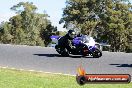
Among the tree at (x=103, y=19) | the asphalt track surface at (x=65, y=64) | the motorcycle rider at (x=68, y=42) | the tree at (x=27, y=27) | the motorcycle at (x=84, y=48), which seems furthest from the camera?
the tree at (x=27, y=27)

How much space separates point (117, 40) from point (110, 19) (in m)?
4.56

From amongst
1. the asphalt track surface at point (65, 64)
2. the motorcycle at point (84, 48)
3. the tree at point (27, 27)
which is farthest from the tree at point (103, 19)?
the asphalt track surface at point (65, 64)

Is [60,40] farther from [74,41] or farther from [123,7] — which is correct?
[123,7]

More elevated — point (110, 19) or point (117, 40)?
point (110, 19)

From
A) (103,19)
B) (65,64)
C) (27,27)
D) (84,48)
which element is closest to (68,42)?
(84,48)

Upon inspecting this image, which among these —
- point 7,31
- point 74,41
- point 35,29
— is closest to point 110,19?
point 35,29

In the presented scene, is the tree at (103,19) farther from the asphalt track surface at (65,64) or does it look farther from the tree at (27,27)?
the asphalt track surface at (65,64)

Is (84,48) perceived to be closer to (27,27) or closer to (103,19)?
(103,19)

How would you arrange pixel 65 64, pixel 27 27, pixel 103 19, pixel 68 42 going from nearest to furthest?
pixel 65 64 < pixel 68 42 < pixel 103 19 < pixel 27 27

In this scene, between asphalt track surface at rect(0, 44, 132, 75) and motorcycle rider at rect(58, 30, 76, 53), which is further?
motorcycle rider at rect(58, 30, 76, 53)

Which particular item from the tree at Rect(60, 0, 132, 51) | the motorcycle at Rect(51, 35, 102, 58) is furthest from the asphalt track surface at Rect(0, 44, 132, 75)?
the tree at Rect(60, 0, 132, 51)

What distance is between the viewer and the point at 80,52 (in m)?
20.0

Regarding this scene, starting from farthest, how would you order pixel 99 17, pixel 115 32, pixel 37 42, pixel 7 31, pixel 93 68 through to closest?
1. pixel 7 31
2. pixel 37 42
3. pixel 99 17
4. pixel 115 32
5. pixel 93 68

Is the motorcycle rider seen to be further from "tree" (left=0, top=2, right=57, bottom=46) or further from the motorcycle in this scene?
"tree" (left=0, top=2, right=57, bottom=46)
